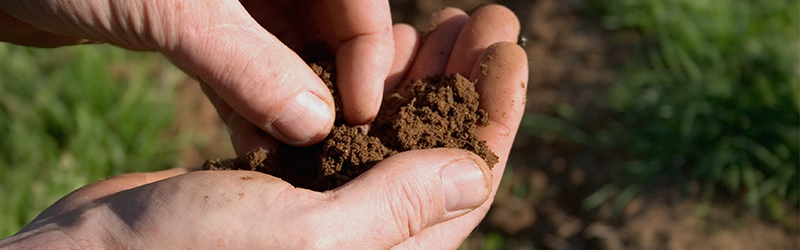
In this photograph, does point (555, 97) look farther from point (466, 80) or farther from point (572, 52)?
point (466, 80)

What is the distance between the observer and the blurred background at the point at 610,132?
120 inches

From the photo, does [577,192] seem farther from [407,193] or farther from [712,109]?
[407,193]

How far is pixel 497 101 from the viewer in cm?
189

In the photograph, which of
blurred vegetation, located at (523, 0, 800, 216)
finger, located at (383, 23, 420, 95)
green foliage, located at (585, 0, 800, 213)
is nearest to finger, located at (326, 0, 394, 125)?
finger, located at (383, 23, 420, 95)

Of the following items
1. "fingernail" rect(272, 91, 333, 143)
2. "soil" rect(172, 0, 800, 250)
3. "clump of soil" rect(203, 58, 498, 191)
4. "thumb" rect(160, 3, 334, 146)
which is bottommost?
"soil" rect(172, 0, 800, 250)

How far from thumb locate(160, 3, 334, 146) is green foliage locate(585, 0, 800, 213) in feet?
7.29

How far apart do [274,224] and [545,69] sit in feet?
9.71

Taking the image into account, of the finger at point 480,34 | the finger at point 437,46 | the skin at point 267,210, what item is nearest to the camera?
the skin at point 267,210

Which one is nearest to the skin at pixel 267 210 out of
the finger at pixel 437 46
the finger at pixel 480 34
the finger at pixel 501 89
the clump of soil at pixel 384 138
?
the clump of soil at pixel 384 138

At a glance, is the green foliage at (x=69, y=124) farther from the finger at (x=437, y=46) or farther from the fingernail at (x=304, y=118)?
the finger at (x=437, y=46)

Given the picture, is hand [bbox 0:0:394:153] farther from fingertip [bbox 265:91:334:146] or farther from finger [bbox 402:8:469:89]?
finger [bbox 402:8:469:89]

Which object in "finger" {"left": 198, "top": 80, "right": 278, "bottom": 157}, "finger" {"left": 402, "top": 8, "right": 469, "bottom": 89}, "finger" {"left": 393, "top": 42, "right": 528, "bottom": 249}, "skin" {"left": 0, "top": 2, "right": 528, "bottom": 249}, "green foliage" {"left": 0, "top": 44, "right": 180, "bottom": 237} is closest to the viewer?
"skin" {"left": 0, "top": 2, "right": 528, "bottom": 249}

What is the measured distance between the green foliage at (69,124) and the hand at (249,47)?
1132 millimetres

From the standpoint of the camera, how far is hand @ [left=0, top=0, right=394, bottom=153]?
1.55 metres
